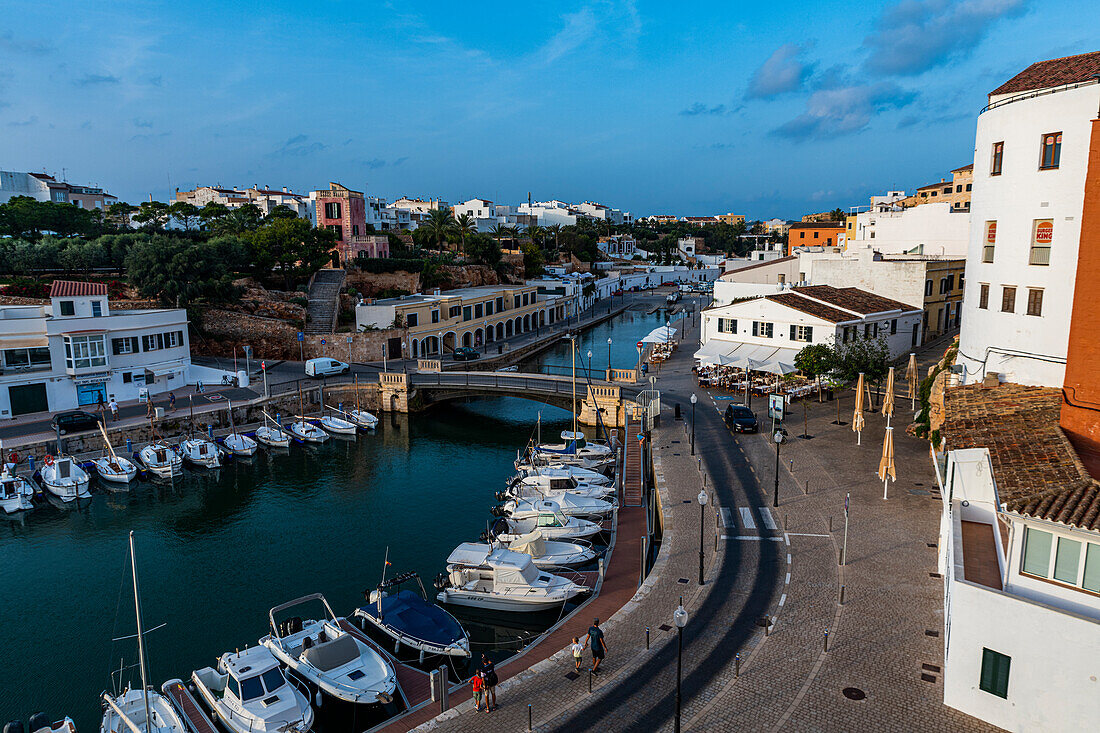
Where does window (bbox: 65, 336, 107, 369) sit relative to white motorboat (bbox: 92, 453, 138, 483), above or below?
above

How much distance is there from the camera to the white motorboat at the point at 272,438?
4575 centimetres

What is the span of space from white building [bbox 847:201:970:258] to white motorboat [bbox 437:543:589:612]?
5486 centimetres

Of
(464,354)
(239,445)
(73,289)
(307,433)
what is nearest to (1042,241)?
(307,433)

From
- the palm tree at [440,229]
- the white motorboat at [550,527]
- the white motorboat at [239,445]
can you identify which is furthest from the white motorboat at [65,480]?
the palm tree at [440,229]

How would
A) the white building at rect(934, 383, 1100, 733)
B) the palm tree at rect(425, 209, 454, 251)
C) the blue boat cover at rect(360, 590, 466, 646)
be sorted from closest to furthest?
the white building at rect(934, 383, 1100, 733)
the blue boat cover at rect(360, 590, 466, 646)
the palm tree at rect(425, 209, 454, 251)

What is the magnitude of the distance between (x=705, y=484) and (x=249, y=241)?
60083 millimetres

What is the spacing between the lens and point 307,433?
47.0m

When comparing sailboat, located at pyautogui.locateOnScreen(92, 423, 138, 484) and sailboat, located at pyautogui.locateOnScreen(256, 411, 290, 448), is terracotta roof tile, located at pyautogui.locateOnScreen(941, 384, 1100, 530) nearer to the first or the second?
sailboat, located at pyautogui.locateOnScreen(256, 411, 290, 448)

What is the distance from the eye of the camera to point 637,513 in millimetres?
30359

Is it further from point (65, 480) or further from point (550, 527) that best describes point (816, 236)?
point (65, 480)

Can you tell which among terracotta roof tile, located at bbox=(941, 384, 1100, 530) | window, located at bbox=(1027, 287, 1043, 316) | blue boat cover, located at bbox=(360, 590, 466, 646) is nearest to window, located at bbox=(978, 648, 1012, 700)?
terracotta roof tile, located at bbox=(941, 384, 1100, 530)

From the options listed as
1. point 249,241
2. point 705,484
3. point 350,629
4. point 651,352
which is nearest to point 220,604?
point 350,629

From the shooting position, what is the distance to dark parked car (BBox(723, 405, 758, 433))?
37.8 meters

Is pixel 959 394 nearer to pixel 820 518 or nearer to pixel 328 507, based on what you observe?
pixel 820 518
